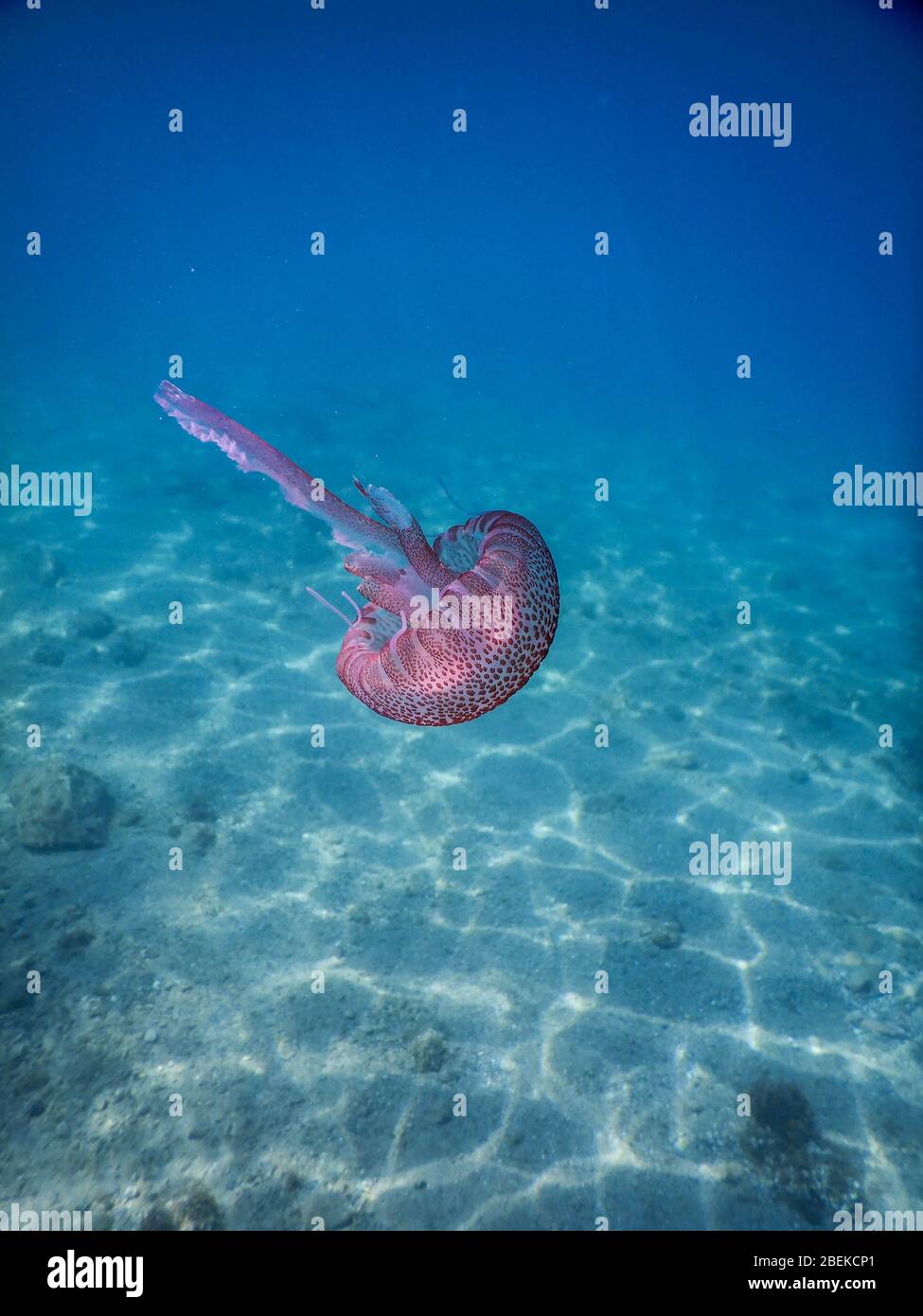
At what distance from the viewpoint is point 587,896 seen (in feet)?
22.7

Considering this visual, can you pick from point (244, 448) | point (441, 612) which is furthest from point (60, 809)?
point (244, 448)

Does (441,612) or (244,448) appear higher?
(244,448)

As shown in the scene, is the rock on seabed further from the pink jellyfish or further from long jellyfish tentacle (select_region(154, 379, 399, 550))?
long jellyfish tentacle (select_region(154, 379, 399, 550))

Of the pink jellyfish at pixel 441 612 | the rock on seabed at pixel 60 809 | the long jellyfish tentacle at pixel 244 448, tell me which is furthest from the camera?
the rock on seabed at pixel 60 809

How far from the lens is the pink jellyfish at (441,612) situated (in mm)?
2572

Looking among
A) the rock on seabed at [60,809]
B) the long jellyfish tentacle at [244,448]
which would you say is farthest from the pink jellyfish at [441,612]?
the rock on seabed at [60,809]

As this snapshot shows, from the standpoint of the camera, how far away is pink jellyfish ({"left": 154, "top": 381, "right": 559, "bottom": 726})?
257cm

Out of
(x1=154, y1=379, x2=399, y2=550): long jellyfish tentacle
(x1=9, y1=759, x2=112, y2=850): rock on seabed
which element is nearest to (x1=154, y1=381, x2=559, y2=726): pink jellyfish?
(x1=154, y1=379, x2=399, y2=550): long jellyfish tentacle

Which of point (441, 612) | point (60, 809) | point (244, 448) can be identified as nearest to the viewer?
point (244, 448)

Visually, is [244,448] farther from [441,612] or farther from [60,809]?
[60,809]

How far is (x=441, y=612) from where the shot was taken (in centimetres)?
263

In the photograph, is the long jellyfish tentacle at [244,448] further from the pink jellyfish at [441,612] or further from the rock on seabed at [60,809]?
the rock on seabed at [60,809]

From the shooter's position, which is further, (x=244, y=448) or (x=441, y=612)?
(x=441, y=612)
